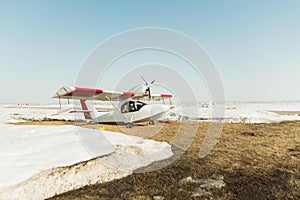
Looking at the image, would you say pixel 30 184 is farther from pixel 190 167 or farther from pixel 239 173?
pixel 239 173

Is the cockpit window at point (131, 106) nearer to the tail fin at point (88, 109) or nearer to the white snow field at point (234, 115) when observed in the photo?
the tail fin at point (88, 109)

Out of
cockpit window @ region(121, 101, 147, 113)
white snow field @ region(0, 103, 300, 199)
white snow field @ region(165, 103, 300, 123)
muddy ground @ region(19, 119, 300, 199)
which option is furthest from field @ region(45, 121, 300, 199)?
white snow field @ region(165, 103, 300, 123)

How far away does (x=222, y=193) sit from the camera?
452 cm

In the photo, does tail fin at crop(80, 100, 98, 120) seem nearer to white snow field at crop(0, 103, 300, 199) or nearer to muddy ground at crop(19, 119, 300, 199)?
white snow field at crop(0, 103, 300, 199)

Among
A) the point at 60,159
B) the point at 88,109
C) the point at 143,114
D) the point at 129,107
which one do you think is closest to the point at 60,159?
the point at 60,159

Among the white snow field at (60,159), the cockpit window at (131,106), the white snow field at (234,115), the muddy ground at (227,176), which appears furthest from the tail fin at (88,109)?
the muddy ground at (227,176)

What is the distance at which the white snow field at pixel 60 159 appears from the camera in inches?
184

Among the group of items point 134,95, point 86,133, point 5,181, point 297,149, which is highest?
point 134,95

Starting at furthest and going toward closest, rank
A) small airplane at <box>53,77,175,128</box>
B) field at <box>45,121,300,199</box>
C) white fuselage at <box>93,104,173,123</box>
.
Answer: white fuselage at <box>93,104,173,123</box> < small airplane at <box>53,77,175,128</box> < field at <box>45,121,300,199</box>

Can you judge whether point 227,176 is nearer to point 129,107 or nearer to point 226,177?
point 226,177

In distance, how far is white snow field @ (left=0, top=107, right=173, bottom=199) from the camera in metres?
4.68

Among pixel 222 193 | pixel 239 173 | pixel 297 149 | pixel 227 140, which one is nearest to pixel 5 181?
pixel 222 193

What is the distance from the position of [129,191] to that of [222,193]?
2415 mm

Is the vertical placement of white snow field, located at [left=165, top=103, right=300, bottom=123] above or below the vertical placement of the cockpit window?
below
